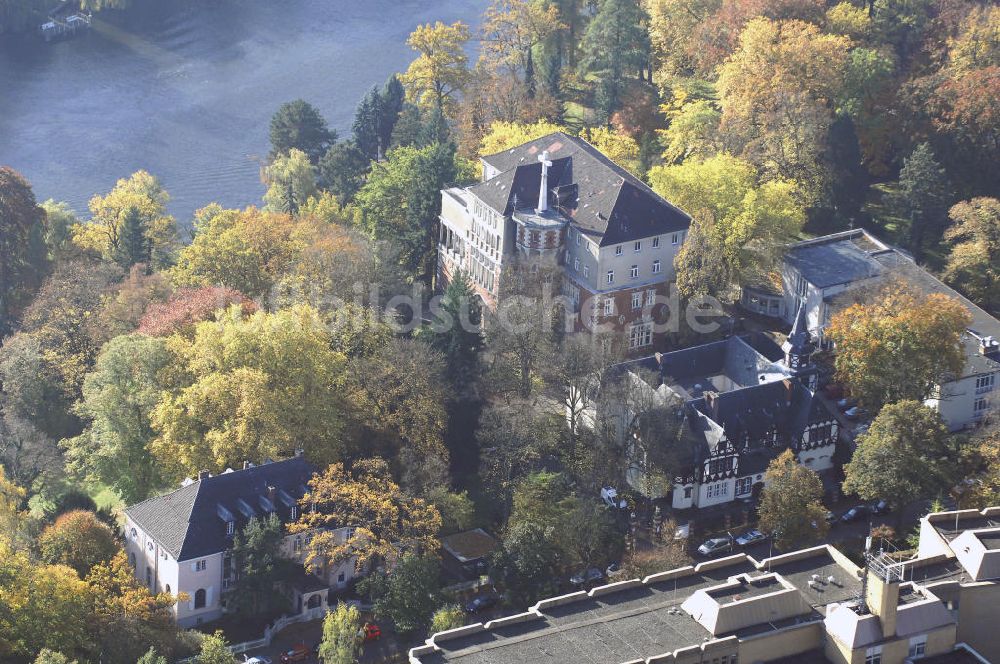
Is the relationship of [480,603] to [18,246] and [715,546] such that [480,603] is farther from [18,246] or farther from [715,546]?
[18,246]

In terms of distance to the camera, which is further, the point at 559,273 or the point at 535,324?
the point at 559,273

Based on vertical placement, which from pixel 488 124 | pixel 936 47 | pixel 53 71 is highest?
pixel 936 47

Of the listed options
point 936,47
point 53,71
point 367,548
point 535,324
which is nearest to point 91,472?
point 367,548

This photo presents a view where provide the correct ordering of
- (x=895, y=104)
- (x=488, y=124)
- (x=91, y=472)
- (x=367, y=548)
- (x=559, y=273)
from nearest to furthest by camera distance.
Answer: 1. (x=367, y=548)
2. (x=91, y=472)
3. (x=559, y=273)
4. (x=895, y=104)
5. (x=488, y=124)

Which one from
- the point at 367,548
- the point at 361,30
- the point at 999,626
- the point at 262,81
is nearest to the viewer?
the point at 999,626

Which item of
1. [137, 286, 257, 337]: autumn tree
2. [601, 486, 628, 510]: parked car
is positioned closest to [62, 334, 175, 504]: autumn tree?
A: [137, 286, 257, 337]: autumn tree

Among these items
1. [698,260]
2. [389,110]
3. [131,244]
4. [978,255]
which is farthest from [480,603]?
[389,110]

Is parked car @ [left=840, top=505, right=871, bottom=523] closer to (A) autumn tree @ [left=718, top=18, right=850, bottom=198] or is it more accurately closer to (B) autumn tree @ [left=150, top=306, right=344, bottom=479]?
(B) autumn tree @ [left=150, top=306, right=344, bottom=479]

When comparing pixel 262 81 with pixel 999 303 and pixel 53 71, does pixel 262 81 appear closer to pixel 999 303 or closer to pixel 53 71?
pixel 53 71
